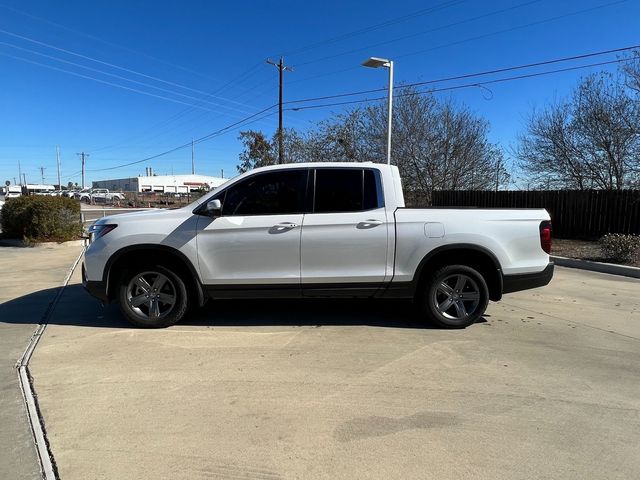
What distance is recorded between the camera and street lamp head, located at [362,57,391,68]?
16.2 meters

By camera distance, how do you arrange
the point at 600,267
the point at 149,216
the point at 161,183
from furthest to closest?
the point at 161,183, the point at 600,267, the point at 149,216

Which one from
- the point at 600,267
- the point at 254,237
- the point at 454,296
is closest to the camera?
the point at 254,237

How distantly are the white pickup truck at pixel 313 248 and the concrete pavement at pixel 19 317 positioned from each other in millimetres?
1094

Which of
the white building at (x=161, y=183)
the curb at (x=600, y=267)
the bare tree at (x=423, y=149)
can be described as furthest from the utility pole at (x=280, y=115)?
the white building at (x=161, y=183)

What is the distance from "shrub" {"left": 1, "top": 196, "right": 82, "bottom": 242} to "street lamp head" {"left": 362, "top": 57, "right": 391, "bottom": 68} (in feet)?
34.5

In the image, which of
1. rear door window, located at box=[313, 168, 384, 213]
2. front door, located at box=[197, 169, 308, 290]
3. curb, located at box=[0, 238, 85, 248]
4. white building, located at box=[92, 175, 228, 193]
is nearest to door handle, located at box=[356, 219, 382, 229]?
rear door window, located at box=[313, 168, 384, 213]

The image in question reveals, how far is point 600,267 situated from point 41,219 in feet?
47.1

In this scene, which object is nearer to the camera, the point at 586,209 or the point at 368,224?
the point at 368,224

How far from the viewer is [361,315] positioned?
6156mm

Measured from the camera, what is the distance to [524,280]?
5598 mm

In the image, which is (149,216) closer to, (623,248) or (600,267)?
(600,267)

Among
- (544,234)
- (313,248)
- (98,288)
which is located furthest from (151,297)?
(544,234)

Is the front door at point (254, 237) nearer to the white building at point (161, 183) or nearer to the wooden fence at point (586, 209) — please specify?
the wooden fence at point (586, 209)

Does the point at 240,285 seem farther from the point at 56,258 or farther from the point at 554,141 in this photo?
the point at 554,141
